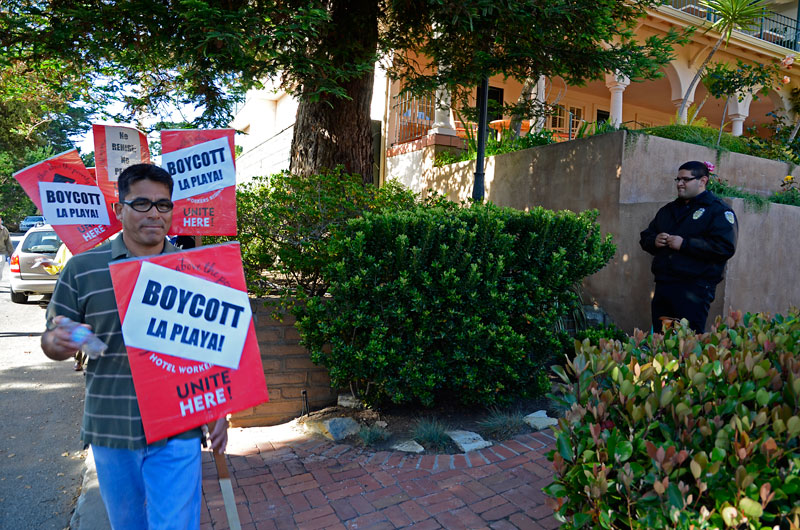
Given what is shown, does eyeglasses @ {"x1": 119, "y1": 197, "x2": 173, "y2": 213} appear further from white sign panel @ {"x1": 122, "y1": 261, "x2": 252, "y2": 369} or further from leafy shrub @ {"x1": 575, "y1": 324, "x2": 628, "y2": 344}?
leafy shrub @ {"x1": 575, "y1": 324, "x2": 628, "y2": 344}

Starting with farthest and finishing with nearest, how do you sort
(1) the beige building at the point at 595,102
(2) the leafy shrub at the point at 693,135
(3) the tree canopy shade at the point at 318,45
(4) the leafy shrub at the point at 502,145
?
(1) the beige building at the point at 595,102
(4) the leafy shrub at the point at 502,145
(2) the leafy shrub at the point at 693,135
(3) the tree canopy shade at the point at 318,45

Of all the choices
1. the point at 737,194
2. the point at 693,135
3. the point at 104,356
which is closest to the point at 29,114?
the point at 104,356

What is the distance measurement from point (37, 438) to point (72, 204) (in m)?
2.28

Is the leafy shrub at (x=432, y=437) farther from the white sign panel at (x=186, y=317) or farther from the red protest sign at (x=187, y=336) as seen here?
the white sign panel at (x=186, y=317)

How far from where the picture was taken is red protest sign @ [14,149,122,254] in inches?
163

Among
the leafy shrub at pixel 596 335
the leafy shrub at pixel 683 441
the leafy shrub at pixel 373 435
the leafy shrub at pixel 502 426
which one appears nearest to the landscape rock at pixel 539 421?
the leafy shrub at pixel 502 426

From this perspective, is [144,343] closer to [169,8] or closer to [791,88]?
[169,8]

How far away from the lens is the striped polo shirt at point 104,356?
6.97 ft

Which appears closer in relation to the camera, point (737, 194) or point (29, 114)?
point (737, 194)

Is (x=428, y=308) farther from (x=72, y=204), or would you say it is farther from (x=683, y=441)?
(x=72, y=204)

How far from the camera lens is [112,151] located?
13.8ft

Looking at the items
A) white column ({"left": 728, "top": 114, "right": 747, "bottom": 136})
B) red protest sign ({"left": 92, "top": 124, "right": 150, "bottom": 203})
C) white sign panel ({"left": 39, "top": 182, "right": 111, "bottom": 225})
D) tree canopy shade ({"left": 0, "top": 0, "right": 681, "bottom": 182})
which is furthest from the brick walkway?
white column ({"left": 728, "top": 114, "right": 747, "bottom": 136})

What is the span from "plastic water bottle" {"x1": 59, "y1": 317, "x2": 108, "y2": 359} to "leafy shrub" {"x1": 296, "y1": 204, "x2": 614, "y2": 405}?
2.13m

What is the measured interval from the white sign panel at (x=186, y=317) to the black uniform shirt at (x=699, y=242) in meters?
4.10
